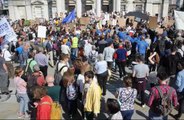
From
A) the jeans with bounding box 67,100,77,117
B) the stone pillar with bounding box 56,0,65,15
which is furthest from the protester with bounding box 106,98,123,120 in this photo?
the stone pillar with bounding box 56,0,65,15

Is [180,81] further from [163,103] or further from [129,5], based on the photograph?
[129,5]

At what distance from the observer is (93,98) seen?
6.60 meters

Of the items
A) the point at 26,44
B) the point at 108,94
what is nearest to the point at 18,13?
the point at 26,44

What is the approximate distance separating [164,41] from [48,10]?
1415 inches

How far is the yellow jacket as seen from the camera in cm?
654

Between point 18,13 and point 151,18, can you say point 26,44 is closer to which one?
point 151,18

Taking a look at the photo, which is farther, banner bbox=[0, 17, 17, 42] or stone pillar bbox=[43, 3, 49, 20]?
stone pillar bbox=[43, 3, 49, 20]

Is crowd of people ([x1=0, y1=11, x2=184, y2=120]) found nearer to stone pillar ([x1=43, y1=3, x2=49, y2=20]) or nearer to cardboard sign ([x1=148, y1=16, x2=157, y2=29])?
cardboard sign ([x1=148, y1=16, x2=157, y2=29])

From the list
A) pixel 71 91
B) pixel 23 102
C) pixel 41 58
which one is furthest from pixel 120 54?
pixel 23 102

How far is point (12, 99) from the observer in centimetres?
984

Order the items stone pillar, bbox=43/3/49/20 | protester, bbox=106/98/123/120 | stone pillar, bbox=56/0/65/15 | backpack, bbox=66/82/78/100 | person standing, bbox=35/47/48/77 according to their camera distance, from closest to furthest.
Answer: protester, bbox=106/98/123/120
backpack, bbox=66/82/78/100
person standing, bbox=35/47/48/77
stone pillar, bbox=56/0/65/15
stone pillar, bbox=43/3/49/20

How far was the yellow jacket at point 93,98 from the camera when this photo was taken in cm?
654

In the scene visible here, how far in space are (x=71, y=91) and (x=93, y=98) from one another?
0.85 meters

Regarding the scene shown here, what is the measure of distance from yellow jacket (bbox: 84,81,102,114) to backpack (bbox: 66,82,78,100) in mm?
661
